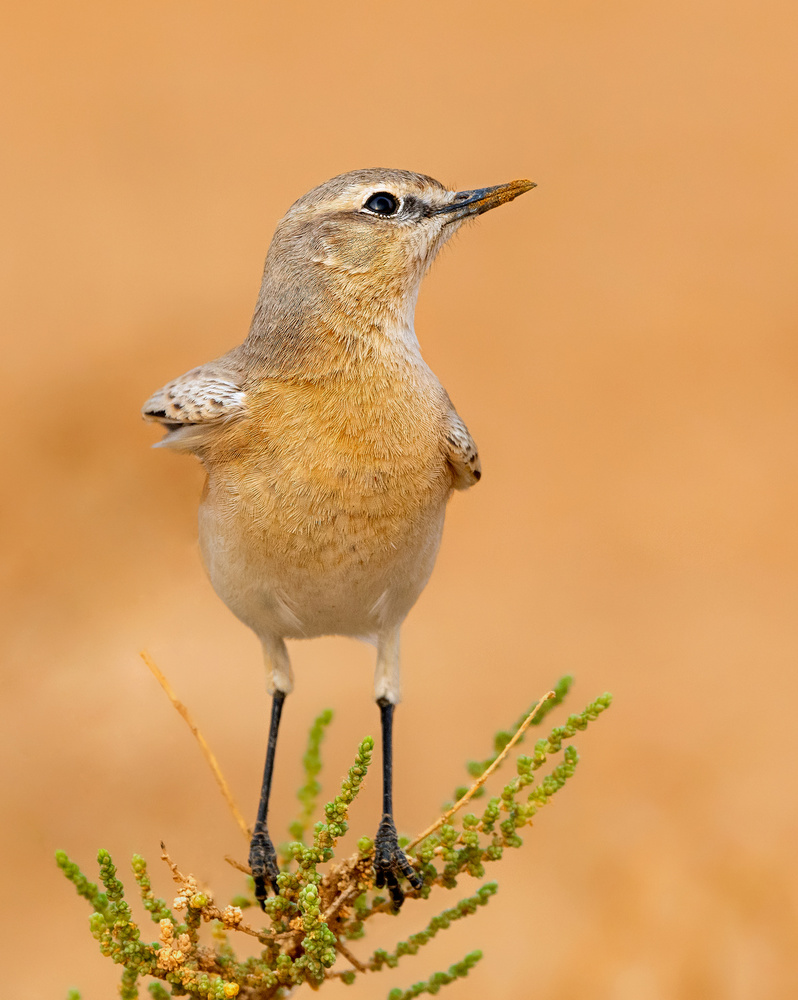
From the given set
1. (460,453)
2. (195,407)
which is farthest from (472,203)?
(195,407)

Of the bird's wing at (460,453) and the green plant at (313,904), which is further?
the bird's wing at (460,453)

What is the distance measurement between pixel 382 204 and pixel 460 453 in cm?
76

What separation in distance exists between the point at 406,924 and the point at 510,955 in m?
0.65

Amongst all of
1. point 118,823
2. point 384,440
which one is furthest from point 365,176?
point 118,823

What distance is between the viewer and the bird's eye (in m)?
2.93

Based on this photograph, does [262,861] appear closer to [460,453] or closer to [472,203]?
[460,453]

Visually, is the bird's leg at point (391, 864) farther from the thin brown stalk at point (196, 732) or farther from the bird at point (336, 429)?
the thin brown stalk at point (196, 732)

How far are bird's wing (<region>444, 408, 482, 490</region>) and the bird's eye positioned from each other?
2.01 ft

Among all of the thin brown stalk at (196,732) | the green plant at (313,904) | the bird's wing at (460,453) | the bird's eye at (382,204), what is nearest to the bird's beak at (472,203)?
the bird's eye at (382,204)

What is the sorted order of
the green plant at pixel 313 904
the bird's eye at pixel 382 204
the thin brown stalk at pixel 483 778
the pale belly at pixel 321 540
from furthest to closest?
the bird's eye at pixel 382 204 → the pale belly at pixel 321 540 → the thin brown stalk at pixel 483 778 → the green plant at pixel 313 904

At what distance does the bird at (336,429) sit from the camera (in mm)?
2697

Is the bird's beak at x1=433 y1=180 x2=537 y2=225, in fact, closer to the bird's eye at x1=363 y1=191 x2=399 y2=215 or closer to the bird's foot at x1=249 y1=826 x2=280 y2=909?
the bird's eye at x1=363 y1=191 x2=399 y2=215

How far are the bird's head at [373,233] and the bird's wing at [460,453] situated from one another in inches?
14.0

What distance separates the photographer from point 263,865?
3104mm
